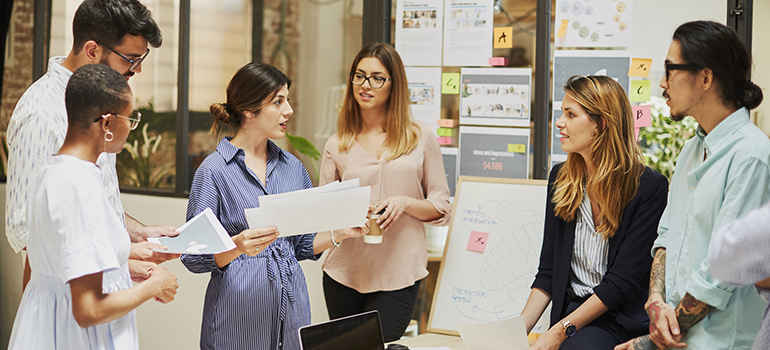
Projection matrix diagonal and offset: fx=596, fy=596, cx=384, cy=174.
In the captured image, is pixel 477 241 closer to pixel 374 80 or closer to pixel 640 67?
pixel 374 80

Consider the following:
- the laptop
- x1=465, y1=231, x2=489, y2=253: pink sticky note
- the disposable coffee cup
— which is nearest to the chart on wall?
x1=465, y1=231, x2=489, y2=253: pink sticky note

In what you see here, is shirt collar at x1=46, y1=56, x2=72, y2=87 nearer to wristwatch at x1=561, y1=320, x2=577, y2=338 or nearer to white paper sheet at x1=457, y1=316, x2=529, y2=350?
white paper sheet at x1=457, y1=316, x2=529, y2=350

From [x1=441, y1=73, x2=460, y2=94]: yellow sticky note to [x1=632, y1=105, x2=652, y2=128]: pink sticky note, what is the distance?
914 millimetres

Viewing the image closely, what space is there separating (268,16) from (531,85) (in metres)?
1.90

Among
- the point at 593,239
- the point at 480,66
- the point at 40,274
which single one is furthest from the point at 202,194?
the point at 480,66

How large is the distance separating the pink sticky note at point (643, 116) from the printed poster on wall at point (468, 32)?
81 centimetres

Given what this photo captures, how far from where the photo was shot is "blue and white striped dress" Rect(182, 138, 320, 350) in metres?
1.97

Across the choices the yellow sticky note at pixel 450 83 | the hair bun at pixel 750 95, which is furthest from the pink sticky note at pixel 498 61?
the hair bun at pixel 750 95

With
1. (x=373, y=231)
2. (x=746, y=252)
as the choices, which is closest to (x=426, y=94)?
(x=373, y=231)

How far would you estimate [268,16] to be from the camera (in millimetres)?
4016

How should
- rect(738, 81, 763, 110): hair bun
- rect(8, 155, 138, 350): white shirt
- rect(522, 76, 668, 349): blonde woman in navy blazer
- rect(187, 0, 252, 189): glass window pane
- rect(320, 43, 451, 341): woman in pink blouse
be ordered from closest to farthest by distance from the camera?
1. rect(8, 155, 138, 350): white shirt
2. rect(738, 81, 763, 110): hair bun
3. rect(522, 76, 668, 349): blonde woman in navy blazer
4. rect(320, 43, 451, 341): woman in pink blouse
5. rect(187, 0, 252, 189): glass window pane

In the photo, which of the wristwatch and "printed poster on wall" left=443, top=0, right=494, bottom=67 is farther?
"printed poster on wall" left=443, top=0, right=494, bottom=67

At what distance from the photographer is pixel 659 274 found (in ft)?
6.20

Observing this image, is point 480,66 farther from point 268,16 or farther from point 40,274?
point 40,274
